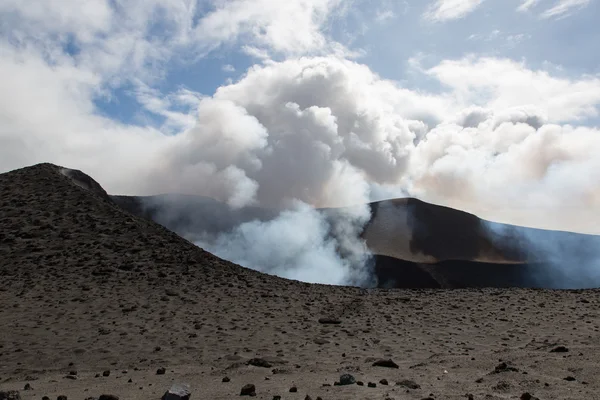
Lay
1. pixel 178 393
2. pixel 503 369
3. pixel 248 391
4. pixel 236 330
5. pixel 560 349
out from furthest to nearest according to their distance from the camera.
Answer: pixel 236 330 < pixel 560 349 < pixel 503 369 < pixel 248 391 < pixel 178 393

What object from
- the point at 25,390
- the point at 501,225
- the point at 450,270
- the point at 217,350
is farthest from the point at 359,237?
the point at 25,390

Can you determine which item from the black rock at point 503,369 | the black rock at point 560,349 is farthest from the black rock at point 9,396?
the black rock at point 560,349

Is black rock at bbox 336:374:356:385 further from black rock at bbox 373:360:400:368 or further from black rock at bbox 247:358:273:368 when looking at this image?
black rock at bbox 247:358:273:368

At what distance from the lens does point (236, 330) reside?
1589cm

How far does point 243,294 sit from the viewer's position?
64.7 ft

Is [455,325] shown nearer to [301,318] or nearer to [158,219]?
[301,318]

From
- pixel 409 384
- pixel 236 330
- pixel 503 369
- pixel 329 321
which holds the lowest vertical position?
pixel 409 384

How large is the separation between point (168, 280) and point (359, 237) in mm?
51827

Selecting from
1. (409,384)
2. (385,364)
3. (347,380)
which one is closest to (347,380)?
(347,380)

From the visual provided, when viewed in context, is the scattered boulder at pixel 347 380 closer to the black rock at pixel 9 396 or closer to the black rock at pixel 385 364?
the black rock at pixel 385 364

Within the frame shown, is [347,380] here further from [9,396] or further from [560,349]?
[560,349]

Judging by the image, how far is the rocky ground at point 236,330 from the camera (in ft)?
33.1

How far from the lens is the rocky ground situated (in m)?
10.1

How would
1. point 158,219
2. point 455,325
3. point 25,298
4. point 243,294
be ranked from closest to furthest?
point 455,325 < point 25,298 < point 243,294 < point 158,219
